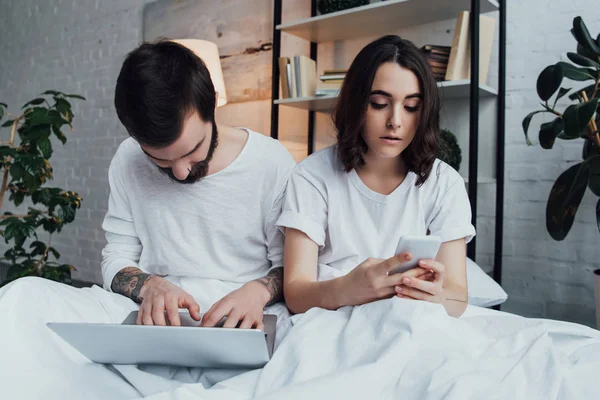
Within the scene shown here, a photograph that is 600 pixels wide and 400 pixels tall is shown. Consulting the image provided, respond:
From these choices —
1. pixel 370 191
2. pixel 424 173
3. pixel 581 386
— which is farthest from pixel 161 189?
pixel 581 386

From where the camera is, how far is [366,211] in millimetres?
1354

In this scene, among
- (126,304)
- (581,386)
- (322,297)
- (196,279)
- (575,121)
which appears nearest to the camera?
(581,386)

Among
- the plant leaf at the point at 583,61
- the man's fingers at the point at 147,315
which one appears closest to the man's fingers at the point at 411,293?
the man's fingers at the point at 147,315

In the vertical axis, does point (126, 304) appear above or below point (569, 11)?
below

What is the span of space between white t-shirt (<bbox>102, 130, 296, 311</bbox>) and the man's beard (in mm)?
24

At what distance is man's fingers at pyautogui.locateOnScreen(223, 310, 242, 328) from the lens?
40.0 inches

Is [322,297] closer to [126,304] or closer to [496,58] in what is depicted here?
[126,304]

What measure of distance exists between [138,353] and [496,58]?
210 cm

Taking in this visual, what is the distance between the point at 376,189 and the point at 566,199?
0.89m

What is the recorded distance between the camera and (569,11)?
2201 mm

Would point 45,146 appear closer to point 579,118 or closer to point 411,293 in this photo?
point 411,293

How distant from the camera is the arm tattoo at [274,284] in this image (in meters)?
1.32

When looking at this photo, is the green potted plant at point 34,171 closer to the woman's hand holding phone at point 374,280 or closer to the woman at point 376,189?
the woman at point 376,189

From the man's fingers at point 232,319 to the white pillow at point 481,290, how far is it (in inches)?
40.6
